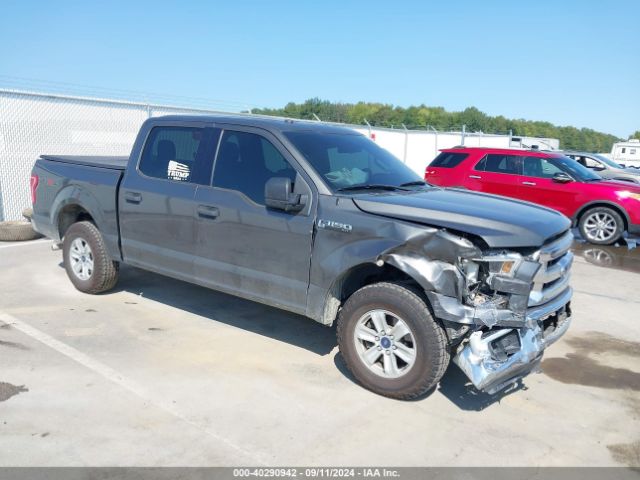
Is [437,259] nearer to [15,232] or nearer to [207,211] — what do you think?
[207,211]

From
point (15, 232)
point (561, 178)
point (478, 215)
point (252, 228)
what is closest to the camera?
point (478, 215)

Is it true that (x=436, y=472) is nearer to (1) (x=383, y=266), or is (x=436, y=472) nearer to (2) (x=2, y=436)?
(1) (x=383, y=266)

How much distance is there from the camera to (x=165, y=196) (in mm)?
5246

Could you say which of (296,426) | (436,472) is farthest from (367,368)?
(436,472)

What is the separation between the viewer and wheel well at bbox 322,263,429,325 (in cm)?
419

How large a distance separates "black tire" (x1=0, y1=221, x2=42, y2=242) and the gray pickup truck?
3.71m

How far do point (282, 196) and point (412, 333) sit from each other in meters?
1.42

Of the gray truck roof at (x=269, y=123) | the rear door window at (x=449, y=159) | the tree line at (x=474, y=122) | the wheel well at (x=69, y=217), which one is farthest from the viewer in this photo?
the tree line at (x=474, y=122)

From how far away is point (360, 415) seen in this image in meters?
3.83

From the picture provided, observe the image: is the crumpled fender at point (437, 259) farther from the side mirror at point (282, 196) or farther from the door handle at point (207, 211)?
the door handle at point (207, 211)

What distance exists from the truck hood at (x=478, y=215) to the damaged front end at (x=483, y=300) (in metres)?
Answer: 0.12

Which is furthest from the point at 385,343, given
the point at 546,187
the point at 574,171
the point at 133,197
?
the point at 574,171

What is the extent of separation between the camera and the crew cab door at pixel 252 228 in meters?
4.44

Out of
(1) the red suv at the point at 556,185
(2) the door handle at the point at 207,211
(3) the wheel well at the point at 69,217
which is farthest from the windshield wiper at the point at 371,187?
(1) the red suv at the point at 556,185
